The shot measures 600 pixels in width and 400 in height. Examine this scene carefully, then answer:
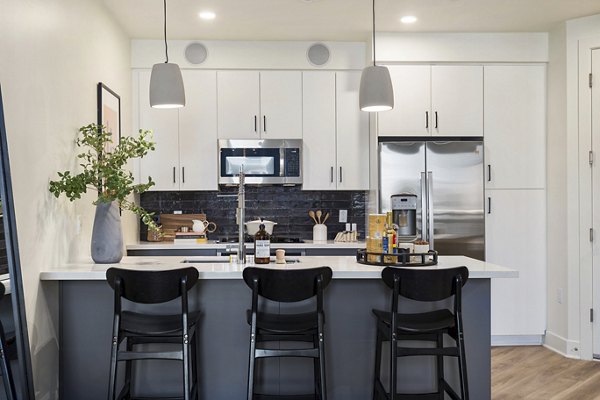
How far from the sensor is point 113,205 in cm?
319

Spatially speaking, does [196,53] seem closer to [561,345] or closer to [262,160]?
[262,160]

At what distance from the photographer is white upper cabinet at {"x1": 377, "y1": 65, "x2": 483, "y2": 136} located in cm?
476

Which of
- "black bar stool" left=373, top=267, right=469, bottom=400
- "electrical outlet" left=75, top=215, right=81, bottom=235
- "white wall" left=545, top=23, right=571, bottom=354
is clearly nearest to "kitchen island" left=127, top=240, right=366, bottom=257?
"electrical outlet" left=75, top=215, right=81, bottom=235

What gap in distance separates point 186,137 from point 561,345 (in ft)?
12.0

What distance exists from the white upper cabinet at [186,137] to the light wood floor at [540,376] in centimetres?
282

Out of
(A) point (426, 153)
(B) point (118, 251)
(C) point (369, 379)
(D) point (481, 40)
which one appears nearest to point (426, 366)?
(C) point (369, 379)

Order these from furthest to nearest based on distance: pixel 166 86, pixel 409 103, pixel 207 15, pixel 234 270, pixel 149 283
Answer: pixel 409 103 → pixel 207 15 → pixel 166 86 → pixel 234 270 → pixel 149 283

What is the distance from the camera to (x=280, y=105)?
4.98m

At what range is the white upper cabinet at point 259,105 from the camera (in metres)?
4.96

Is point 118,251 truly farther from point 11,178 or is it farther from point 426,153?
point 426,153

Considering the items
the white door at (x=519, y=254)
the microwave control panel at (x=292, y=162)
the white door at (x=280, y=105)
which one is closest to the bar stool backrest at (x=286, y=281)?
the microwave control panel at (x=292, y=162)

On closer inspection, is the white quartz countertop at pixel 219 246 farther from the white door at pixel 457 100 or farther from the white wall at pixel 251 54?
the white wall at pixel 251 54

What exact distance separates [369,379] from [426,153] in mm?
2269

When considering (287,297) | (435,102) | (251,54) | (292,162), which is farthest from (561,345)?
(251,54)
